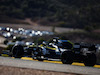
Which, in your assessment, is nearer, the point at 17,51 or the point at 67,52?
the point at 67,52

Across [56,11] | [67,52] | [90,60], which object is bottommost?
[90,60]

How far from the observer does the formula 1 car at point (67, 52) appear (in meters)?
4.74

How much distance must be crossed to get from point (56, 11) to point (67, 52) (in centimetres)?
6115

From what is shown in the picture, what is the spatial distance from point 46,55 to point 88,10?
5799 cm

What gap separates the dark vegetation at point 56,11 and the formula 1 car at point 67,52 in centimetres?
4954

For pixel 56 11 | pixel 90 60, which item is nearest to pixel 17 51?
pixel 90 60

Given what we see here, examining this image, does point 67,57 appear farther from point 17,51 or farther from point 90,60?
point 17,51

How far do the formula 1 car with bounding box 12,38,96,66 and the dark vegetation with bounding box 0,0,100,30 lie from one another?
4954 cm

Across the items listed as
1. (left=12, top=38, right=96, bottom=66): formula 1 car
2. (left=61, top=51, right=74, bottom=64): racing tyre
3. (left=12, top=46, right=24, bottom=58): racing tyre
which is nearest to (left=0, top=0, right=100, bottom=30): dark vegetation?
(left=12, top=46, right=24, bottom=58): racing tyre

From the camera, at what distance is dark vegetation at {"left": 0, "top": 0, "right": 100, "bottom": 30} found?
57.3 m

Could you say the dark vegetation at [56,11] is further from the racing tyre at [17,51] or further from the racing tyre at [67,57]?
the racing tyre at [67,57]

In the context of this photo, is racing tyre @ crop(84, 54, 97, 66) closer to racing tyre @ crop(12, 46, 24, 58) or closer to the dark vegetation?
racing tyre @ crop(12, 46, 24, 58)

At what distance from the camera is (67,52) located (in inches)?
185

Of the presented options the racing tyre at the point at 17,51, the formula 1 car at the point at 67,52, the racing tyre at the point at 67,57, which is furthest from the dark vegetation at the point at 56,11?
the racing tyre at the point at 67,57
